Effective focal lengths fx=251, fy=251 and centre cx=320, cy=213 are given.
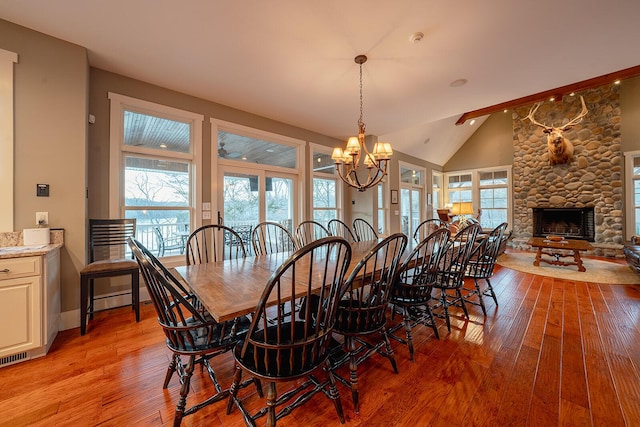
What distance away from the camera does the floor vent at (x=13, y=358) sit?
5.91ft

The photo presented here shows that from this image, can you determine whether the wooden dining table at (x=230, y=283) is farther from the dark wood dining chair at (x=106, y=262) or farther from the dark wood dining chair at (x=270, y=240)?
the dark wood dining chair at (x=106, y=262)

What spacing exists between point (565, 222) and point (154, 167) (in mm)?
9339

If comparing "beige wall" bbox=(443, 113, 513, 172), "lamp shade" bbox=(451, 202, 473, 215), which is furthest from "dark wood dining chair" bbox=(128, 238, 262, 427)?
"beige wall" bbox=(443, 113, 513, 172)

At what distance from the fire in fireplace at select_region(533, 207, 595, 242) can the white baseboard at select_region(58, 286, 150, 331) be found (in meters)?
9.13

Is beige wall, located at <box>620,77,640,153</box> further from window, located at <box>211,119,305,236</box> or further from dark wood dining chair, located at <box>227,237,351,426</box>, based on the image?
dark wood dining chair, located at <box>227,237,351,426</box>

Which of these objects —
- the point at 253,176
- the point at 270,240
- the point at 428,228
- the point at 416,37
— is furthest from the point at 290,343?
the point at 428,228

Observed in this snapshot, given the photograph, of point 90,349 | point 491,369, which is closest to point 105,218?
point 90,349

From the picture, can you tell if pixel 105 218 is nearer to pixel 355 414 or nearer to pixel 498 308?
pixel 355 414

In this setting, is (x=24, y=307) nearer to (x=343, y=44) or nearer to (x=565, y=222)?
(x=343, y=44)

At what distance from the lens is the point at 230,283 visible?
1513 mm

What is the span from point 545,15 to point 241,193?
3859mm

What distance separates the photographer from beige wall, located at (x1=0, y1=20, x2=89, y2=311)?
85.6 inches

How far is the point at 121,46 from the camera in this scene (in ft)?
7.84

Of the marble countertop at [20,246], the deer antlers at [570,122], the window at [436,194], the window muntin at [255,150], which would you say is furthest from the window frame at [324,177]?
the deer antlers at [570,122]
